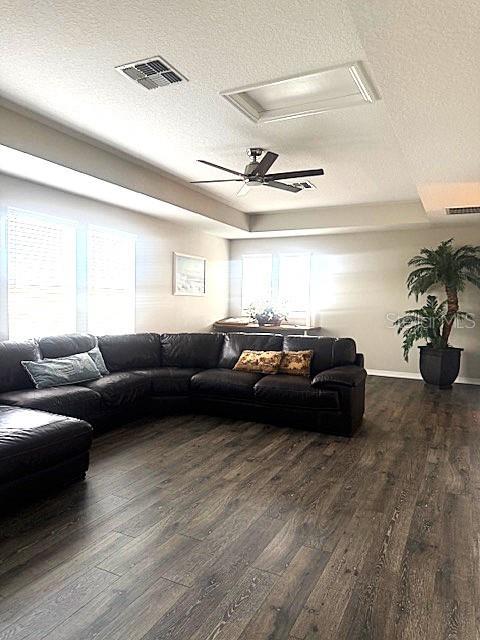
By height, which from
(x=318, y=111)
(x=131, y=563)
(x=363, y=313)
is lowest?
(x=131, y=563)

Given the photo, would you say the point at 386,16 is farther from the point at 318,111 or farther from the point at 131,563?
the point at 131,563

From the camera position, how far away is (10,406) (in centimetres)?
344

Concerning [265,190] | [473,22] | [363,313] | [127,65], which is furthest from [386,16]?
[363,313]

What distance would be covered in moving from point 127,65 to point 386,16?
65.6 inches

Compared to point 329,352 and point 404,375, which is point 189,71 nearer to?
point 329,352

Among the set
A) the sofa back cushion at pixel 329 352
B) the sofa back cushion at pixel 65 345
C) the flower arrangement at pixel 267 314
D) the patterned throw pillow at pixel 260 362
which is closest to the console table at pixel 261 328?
the flower arrangement at pixel 267 314

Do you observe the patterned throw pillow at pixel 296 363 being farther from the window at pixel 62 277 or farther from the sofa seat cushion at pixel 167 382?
the window at pixel 62 277

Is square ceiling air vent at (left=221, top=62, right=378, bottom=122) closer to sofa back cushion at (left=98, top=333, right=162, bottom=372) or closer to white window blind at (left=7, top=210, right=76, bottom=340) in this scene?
white window blind at (left=7, top=210, right=76, bottom=340)

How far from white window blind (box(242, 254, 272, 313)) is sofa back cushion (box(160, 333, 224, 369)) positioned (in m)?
2.87

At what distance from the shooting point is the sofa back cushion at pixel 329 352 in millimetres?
4844

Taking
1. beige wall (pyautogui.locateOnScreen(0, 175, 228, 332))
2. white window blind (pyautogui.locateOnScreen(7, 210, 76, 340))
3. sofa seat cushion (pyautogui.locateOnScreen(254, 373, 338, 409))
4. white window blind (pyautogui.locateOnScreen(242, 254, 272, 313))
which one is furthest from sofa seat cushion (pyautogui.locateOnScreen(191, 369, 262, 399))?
white window blind (pyautogui.locateOnScreen(242, 254, 272, 313))

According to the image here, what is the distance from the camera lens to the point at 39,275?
15.7 feet

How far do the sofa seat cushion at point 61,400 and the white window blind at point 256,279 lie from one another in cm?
479

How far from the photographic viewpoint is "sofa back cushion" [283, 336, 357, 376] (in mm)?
4844
